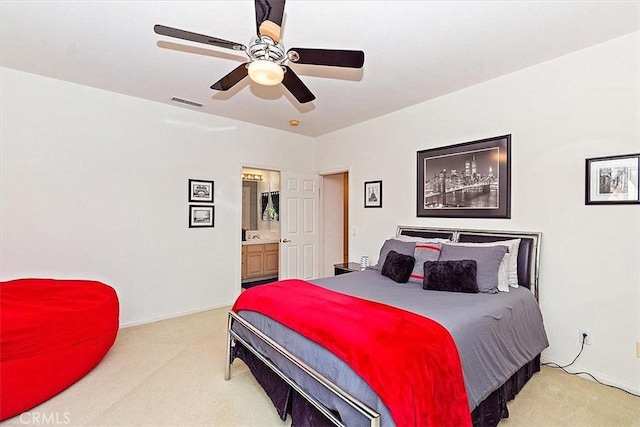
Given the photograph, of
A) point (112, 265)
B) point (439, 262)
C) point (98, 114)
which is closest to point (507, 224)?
point (439, 262)

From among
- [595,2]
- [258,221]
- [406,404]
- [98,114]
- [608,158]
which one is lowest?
[406,404]

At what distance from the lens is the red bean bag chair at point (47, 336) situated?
81.9 inches

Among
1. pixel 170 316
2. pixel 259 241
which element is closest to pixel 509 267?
pixel 170 316

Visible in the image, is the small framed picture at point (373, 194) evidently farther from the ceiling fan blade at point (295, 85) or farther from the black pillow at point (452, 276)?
the ceiling fan blade at point (295, 85)

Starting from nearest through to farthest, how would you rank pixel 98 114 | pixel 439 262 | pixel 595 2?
pixel 595 2 < pixel 439 262 < pixel 98 114

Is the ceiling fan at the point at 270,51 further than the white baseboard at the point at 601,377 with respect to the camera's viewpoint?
No

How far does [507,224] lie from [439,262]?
96 centimetres

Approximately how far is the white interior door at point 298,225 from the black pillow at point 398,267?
93.1 inches

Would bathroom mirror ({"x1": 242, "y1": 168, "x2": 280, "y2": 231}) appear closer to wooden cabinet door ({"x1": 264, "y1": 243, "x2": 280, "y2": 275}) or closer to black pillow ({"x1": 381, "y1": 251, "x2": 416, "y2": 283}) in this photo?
wooden cabinet door ({"x1": 264, "y1": 243, "x2": 280, "y2": 275})

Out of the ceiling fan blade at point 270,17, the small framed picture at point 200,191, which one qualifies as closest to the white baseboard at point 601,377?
the ceiling fan blade at point 270,17

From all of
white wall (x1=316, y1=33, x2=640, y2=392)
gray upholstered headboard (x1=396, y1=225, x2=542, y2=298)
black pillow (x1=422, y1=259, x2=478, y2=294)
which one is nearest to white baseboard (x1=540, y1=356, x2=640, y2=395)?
white wall (x1=316, y1=33, x2=640, y2=392)

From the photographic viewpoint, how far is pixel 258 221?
7066 millimetres

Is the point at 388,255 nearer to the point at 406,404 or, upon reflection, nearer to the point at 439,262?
the point at 439,262

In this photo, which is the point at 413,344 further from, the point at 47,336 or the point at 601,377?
the point at 47,336
